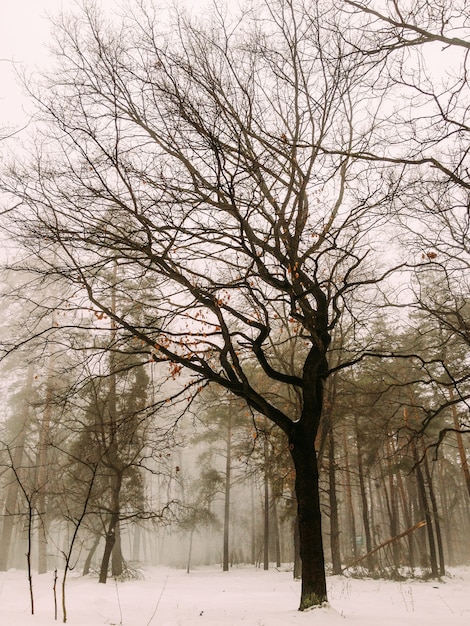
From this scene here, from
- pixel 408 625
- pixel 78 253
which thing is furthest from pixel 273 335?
pixel 408 625

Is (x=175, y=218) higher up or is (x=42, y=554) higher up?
(x=175, y=218)

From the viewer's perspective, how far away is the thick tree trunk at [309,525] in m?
5.25

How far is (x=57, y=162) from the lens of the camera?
5562mm

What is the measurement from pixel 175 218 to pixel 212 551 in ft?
154

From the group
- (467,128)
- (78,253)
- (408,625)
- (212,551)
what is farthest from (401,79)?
(212,551)

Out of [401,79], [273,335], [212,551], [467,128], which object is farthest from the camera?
[212,551]

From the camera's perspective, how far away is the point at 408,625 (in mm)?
4309

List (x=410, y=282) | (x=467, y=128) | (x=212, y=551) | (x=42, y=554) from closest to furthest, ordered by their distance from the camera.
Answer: (x=467, y=128) → (x=410, y=282) → (x=42, y=554) → (x=212, y=551)

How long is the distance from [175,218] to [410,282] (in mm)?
3887

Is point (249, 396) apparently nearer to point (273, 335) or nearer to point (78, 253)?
point (78, 253)

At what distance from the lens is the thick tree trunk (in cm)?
525

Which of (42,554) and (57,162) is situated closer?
(57,162)

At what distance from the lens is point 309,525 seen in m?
5.48

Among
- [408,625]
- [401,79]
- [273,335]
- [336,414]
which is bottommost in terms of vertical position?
[408,625]
